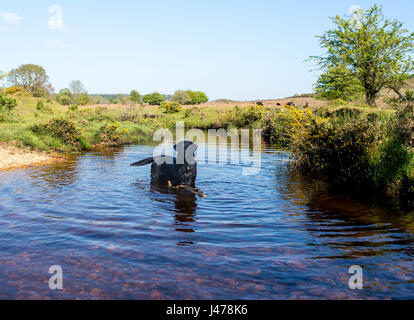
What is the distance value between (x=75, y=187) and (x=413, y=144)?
9.92 metres

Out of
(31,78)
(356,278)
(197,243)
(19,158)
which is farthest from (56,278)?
(31,78)

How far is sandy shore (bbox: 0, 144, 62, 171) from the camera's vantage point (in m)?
13.1

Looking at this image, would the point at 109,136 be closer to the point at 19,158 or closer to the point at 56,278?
the point at 19,158

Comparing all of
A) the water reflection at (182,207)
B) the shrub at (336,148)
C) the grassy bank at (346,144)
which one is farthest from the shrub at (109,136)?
the shrub at (336,148)

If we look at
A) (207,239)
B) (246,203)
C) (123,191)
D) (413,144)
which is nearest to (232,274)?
(207,239)

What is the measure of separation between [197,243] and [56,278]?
225 centimetres

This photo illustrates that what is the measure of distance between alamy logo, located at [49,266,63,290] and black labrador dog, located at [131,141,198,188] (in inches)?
189

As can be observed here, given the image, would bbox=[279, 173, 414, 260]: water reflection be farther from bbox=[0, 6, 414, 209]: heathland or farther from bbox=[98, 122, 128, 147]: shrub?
bbox=[98, 122, 128, 147]: shrub

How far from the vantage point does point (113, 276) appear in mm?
4586

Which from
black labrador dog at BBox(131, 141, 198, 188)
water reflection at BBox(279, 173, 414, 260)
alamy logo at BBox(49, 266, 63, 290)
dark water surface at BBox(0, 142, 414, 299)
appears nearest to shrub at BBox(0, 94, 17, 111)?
dark water surface at BBox(0, 142, 414, 299)

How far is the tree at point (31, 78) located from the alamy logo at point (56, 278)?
76090 millimetres

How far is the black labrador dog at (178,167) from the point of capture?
9.09 meters

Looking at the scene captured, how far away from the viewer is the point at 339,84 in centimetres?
2667

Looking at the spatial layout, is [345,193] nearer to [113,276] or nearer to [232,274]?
[232,274]
